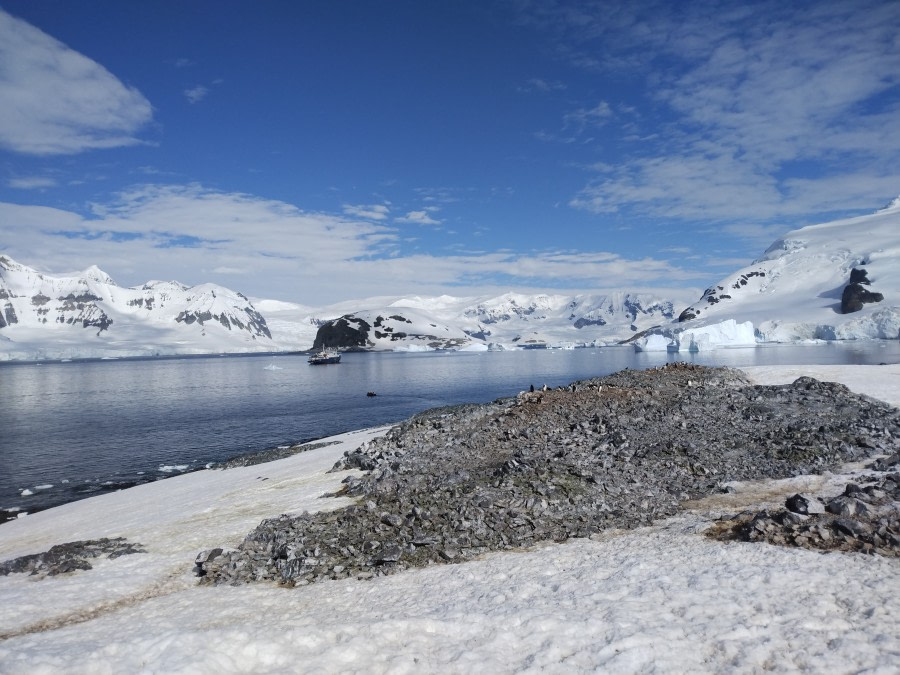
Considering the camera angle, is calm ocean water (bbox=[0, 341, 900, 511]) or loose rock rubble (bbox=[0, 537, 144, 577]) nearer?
loose rock rubble (bbox=[0, 537, 144, 577])

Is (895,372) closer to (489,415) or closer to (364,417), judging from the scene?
(489,415)

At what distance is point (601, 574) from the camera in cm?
991

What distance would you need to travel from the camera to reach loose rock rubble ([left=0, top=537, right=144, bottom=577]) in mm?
12852

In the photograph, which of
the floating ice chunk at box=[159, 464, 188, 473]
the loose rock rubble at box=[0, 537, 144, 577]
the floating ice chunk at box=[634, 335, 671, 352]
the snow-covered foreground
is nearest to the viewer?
the snow-covered foreground

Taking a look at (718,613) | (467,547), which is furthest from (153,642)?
(718,613)

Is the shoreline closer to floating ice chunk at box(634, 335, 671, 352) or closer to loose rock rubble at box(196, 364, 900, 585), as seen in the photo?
loose rock rubble at box(196, 364, 900, 585)

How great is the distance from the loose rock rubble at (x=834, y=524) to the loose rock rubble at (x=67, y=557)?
14.4 m

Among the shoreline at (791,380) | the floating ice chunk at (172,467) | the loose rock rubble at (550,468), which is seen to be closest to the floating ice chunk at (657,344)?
the shoreline at (791,380)

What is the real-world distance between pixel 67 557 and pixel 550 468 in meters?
12.8

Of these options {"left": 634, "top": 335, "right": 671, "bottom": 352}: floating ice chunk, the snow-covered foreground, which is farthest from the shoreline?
{"left": 634, "top": 335, "right": 671, "bottom": 352}: floating ice chunk

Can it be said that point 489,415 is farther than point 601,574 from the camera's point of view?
Yes

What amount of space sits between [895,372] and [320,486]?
36361 mm

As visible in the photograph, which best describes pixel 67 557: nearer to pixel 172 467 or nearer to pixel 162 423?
pixel 172 467

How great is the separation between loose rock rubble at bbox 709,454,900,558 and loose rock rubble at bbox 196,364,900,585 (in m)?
2.48
